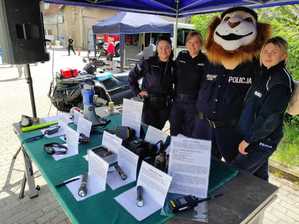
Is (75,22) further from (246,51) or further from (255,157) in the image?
(255,157)

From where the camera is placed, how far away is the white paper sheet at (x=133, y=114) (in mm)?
1452

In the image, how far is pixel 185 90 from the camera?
189 centimetres

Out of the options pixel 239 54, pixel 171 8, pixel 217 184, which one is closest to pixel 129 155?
pixel 217 184

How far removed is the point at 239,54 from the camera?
1441 mm

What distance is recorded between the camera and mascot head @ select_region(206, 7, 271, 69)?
1424 millimetres

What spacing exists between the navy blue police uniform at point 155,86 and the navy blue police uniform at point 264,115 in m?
0.79

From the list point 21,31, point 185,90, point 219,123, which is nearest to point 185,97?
point 185,90

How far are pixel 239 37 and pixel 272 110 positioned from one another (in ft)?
1.71

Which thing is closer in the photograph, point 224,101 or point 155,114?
point 224,101

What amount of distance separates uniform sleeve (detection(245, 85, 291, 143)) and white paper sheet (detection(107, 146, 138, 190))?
27.2 inches

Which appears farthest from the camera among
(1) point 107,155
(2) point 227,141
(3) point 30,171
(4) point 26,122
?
(3) point 30,171

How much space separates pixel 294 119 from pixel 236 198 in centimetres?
222

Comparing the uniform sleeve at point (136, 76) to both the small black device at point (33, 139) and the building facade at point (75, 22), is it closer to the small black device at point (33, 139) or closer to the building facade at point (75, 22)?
the small black device at point (33, 139)

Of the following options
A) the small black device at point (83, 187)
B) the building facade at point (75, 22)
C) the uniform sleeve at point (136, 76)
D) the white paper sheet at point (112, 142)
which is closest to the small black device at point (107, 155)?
the white paper sheet at point (112, 142)
